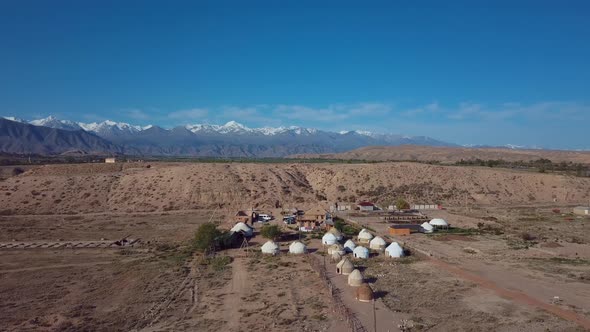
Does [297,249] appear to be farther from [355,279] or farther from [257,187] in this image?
[257,187]

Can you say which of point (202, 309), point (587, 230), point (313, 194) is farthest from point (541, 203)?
point (202, 309)

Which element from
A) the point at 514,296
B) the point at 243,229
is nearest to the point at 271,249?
the point at 243,229

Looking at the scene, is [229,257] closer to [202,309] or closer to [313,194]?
[202,309]

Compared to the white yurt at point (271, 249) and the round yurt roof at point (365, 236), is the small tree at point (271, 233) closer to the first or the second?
the white yurt at point (271, 249)

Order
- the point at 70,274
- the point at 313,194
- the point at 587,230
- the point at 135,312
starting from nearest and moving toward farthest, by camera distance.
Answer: the point at 135,312 → the point at 70,274 → the point at 587,230 → the point at 313,194

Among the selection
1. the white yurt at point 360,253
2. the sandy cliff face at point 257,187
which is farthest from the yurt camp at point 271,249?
the sandy cliff face at point 257,187

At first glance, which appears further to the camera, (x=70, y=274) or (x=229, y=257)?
(x=229, y=257)

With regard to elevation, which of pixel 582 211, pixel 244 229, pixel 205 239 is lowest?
pixel 244 229
